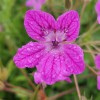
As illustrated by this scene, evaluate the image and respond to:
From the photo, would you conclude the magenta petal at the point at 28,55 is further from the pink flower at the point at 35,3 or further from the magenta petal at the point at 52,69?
the pink flower at the point at 35,3

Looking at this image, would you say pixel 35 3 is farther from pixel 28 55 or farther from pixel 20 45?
pixel 28 55

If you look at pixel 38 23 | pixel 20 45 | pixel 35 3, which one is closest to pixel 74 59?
pixel 38 23

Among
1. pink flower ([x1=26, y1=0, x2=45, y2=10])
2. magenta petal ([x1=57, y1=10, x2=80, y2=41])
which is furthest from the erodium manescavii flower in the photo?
pink flower ([x1=26, y1=0, x2=45, y2=10])

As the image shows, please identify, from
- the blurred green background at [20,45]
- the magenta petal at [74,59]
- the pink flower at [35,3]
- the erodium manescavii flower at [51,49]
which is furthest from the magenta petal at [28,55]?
the pink flower at [35,3]

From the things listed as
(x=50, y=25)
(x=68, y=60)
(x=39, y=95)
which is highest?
(x=50, y=25)

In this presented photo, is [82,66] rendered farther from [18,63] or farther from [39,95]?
[39,95]

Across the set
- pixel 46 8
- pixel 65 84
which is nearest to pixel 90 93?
pixel 65 84
